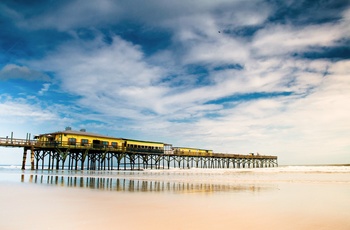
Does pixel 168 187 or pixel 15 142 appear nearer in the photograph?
pixel 168 187

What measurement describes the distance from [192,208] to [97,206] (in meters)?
2.83

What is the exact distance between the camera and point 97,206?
27.1 feet

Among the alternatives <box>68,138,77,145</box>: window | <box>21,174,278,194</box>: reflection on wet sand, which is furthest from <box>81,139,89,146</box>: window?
<box>21,174,278,194</box>: reflection on wet sand

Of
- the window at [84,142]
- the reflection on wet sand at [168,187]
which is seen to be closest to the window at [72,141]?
the window at [84,142]

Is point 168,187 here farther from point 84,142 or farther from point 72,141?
point 84,142

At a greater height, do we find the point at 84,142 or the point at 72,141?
the point at 72,141

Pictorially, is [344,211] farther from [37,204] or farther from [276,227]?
[37,204]

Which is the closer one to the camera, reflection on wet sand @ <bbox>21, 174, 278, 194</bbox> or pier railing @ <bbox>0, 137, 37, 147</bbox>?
reflection on wet sand @ <bbox>21, 174, 278, 194</bbox>

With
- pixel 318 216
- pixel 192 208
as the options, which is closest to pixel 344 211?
pixel 318 216

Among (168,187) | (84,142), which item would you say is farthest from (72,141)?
(168,187)

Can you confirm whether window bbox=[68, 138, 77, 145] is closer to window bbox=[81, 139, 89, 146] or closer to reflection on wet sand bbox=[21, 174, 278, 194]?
window bbox=[81, 139, 89, 146]

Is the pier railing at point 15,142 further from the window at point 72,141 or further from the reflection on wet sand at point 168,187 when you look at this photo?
the reflection on wet sand at point 168,187

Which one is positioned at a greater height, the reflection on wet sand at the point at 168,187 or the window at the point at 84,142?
the window at the point at 84,142

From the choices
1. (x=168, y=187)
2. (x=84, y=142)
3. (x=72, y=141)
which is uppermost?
(x=72, y=141)
